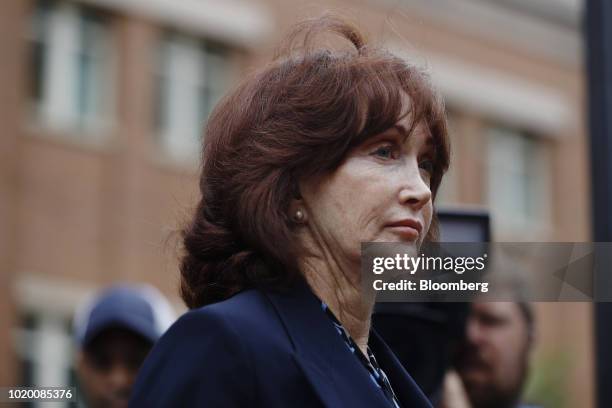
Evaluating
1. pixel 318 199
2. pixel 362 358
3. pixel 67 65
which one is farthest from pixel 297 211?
pixel 67 65

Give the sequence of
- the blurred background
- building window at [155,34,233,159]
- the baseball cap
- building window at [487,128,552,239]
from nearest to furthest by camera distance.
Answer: the baseball cap, the blurred background, building window at [155,34,233,159], building window at [487,128,552,239]

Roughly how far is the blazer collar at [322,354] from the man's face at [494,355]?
1918mm

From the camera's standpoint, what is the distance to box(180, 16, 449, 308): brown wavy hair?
2.94 metres

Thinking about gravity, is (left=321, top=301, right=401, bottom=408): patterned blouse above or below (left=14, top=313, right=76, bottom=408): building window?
below

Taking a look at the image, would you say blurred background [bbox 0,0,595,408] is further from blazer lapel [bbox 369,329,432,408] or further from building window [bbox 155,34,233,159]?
blazer lapel [bbox 369,329,432,408]

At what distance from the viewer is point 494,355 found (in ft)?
16.7

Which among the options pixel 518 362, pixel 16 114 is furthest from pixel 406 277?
pixel 16 114

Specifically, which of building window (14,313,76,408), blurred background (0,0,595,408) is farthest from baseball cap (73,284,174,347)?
building window (14,313,76,408)

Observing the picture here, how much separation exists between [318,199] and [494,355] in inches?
89.0

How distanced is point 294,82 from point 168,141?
16120 mm

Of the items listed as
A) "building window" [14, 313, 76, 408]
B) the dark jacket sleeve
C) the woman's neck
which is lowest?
the dark jacket sleeve

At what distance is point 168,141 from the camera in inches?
751

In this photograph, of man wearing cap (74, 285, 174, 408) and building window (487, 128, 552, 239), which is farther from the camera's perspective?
building window (487, 128, 552, 239)

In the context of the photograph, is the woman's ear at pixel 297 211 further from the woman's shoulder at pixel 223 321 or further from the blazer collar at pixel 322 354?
the woman's shoulder at pixel 223 321
